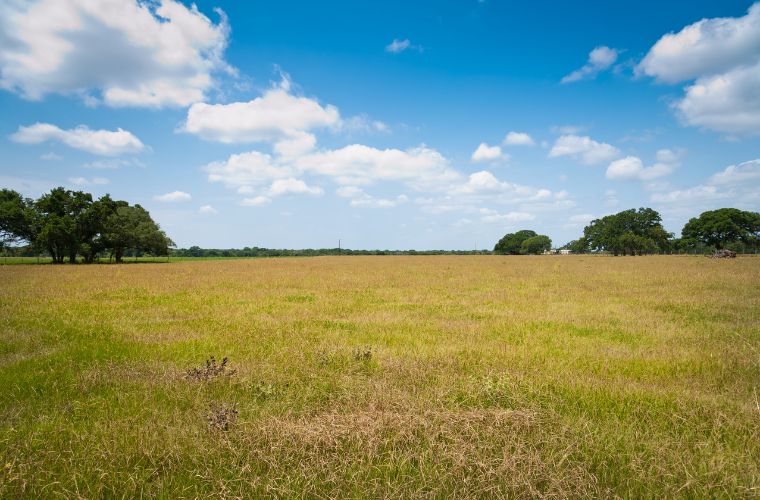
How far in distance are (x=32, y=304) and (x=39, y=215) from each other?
56.6 metres

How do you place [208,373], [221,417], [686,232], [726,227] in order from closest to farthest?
[221,417] < [208,373] < [726,227] < [686,232]

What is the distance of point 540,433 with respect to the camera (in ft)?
13.6

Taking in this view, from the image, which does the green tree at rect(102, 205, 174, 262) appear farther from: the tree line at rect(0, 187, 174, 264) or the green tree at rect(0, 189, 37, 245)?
the green tree at rect(0, 189, 37, 245)

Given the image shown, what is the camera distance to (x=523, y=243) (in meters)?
167

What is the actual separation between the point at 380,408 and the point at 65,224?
64829 mm

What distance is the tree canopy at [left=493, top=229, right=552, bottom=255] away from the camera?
16362 cm

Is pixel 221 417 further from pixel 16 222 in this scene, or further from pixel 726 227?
pixel 726 227

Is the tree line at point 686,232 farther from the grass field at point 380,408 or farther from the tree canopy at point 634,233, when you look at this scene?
the grass field at point 380,408

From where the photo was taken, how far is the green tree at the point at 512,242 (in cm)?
17238

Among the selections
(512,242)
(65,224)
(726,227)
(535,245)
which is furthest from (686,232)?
(65,224)

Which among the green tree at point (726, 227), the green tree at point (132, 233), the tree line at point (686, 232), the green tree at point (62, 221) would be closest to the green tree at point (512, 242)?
the tree line at point (686, 232)

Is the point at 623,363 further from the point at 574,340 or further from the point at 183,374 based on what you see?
the point at 183,374

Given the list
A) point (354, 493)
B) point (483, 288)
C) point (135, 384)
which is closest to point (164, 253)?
point (483, 288)

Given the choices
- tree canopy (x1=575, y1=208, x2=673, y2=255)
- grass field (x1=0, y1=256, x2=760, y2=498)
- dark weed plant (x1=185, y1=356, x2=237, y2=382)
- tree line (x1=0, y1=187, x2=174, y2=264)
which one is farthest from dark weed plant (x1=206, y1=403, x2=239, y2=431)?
tree canopy (x1=575, y1=208, x2=673, y2=255)
